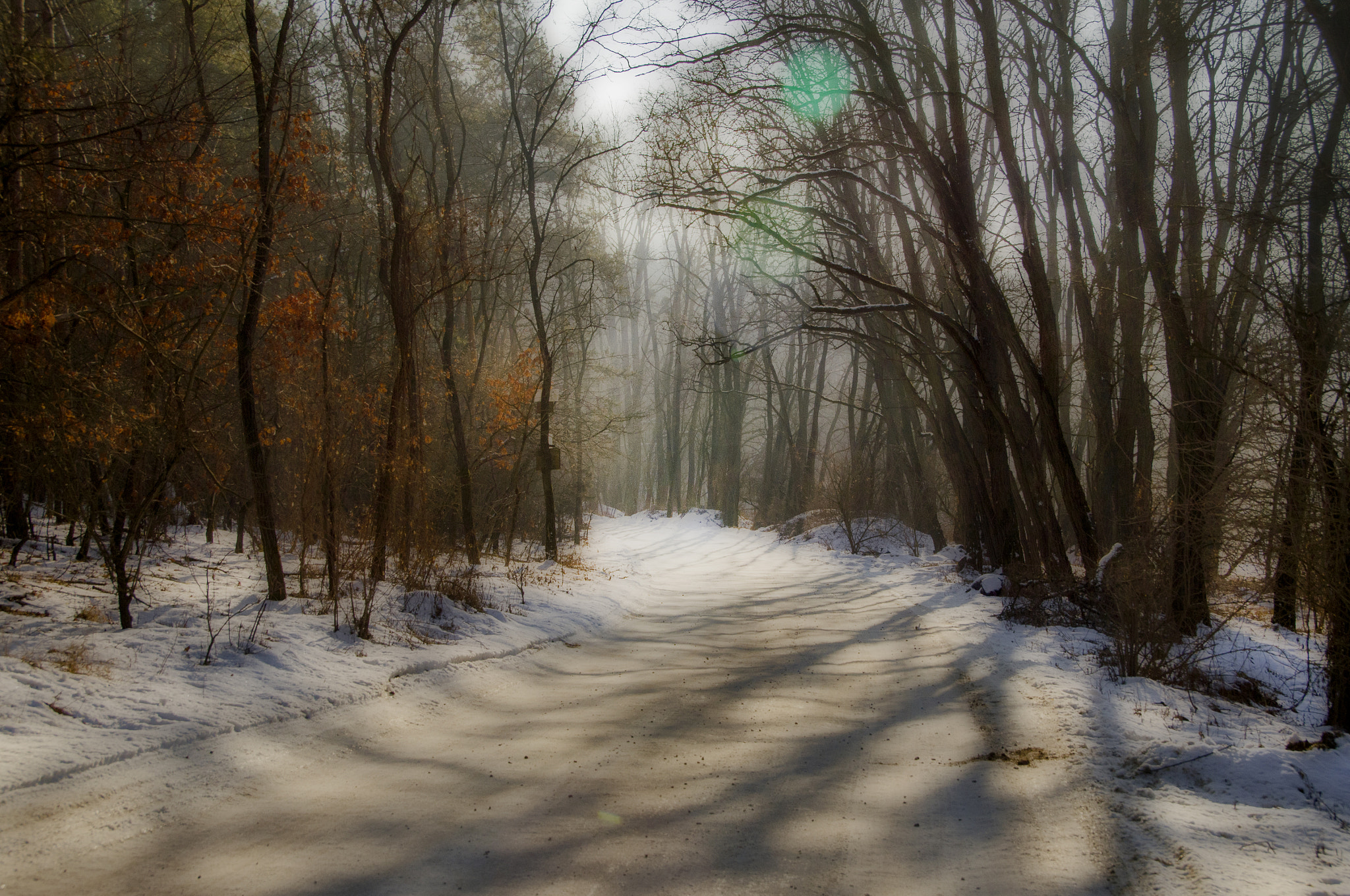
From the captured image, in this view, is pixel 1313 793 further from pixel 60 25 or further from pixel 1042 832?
pixel 60 25

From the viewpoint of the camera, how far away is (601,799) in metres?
3.79

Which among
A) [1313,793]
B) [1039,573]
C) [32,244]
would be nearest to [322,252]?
[32,244]

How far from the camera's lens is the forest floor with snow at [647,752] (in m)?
3.04

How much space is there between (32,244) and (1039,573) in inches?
449

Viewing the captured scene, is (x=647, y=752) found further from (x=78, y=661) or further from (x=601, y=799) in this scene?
(x=78, y=661)

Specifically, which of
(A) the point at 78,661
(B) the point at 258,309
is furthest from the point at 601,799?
(B) the point at 258,309

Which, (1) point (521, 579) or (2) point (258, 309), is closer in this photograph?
(2) point (258, 309)

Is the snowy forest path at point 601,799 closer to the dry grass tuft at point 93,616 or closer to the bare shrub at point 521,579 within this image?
the dry grass tuft at point 93,616

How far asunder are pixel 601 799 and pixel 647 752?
0.80 metres

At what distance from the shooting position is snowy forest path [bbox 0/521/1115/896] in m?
2.98

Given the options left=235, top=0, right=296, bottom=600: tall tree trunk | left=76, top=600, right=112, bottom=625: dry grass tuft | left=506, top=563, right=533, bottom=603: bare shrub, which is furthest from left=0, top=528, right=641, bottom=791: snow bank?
left=235, top=0, right=296, bottom=600: tall tree trunk

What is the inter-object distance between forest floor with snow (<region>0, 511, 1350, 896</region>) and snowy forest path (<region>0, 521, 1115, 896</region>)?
2 centimetres

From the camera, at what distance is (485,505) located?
597 inches

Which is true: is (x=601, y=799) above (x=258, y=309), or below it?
below
